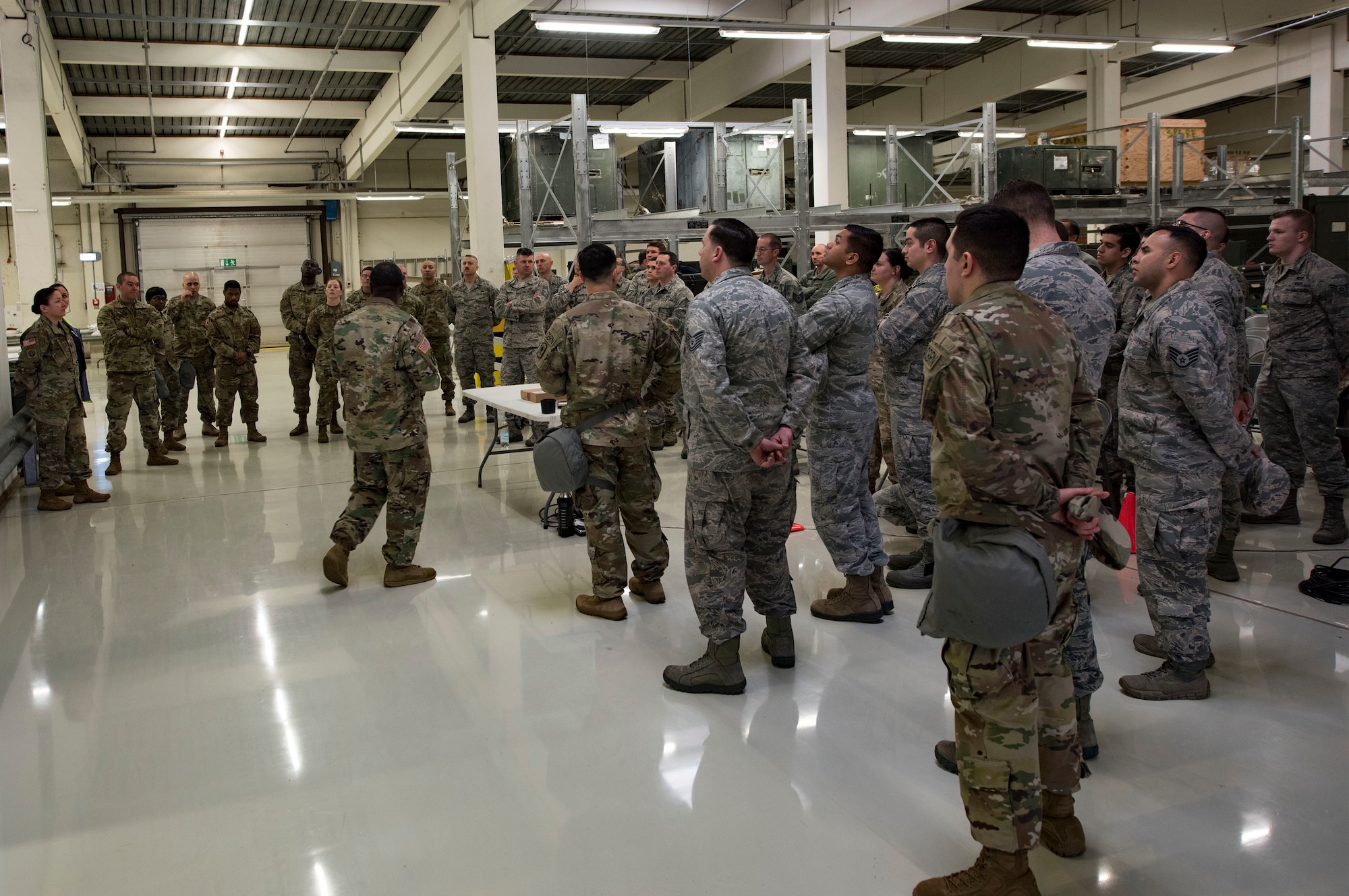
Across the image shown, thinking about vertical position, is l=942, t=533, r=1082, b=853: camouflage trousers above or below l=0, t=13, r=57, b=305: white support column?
below

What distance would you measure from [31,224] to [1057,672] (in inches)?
500

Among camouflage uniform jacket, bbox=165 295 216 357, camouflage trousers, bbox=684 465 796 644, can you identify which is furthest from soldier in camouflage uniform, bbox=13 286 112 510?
camouflage trousers, bbox=684 465 796 644

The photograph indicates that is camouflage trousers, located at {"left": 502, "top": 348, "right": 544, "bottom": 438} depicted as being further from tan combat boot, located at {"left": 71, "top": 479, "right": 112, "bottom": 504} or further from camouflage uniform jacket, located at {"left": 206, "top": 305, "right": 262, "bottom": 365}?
tan combat boot, located at {"left": 71, "top": 479, "right": 112, "bottom": 504}

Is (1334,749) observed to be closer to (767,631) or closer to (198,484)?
(767,631)

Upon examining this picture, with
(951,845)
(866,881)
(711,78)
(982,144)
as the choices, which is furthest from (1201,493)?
(711,78)

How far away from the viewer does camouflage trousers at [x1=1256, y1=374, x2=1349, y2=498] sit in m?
5.29

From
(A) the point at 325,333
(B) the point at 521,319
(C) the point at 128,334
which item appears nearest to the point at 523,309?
(B) the point at 521,319

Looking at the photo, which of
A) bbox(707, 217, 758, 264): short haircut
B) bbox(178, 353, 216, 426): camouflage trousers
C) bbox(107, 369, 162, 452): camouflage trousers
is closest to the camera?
bbox(707, 217, 758, 264): short haircut

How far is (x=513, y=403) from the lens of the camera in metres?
6.03

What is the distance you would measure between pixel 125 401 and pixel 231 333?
1320mm

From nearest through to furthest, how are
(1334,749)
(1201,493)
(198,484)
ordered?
(1334,749) < (1201,493) < (198,484)

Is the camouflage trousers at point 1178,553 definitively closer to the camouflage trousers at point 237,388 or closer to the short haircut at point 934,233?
the short haircut at point 934,233

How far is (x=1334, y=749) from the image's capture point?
2967 mm

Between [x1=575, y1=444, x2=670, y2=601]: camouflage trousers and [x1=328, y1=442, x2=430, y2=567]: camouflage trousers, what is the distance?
90cm
